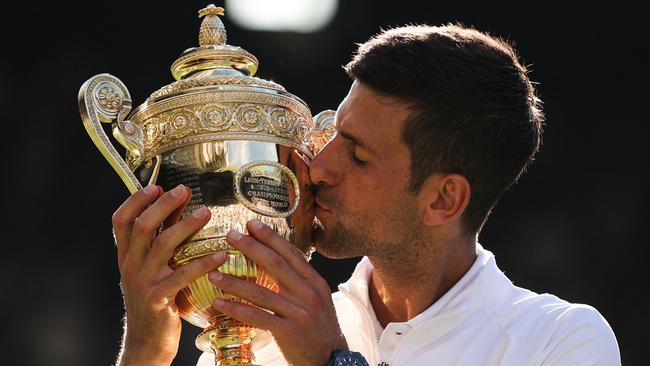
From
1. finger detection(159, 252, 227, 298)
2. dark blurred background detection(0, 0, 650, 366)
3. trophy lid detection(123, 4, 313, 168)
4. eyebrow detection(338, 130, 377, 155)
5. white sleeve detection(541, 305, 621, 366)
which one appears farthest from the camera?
dark blurred background detection(0, 0, 650, 366)

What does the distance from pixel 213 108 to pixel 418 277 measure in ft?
2.20

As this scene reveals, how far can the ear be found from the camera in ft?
9.37

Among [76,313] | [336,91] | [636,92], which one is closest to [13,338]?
[76,313]

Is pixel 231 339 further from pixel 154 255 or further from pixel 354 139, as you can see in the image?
pixel 354 139

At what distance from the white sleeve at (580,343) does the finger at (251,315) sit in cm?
60

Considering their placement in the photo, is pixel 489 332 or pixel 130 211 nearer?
pixel 130 211

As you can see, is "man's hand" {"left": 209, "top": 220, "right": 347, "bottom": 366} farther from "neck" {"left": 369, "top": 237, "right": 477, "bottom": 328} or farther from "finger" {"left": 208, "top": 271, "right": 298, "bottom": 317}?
"neck" {"left": 369, "top": 237, "right": 477, "bottom": 328}

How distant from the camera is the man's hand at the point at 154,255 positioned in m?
2.41

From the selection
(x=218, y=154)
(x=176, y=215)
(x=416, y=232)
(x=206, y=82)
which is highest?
(x=206, y=82)

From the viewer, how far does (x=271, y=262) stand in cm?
241

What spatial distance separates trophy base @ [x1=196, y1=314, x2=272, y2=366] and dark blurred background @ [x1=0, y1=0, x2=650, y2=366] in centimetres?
314

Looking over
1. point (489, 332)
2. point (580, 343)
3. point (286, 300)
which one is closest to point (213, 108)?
point (286, 300)

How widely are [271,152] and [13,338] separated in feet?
11.3

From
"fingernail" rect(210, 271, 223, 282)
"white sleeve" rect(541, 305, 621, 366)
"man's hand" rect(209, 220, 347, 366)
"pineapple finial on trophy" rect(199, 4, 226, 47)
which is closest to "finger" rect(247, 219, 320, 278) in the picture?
"man's hand" rect(209, 220, 347, 366)
